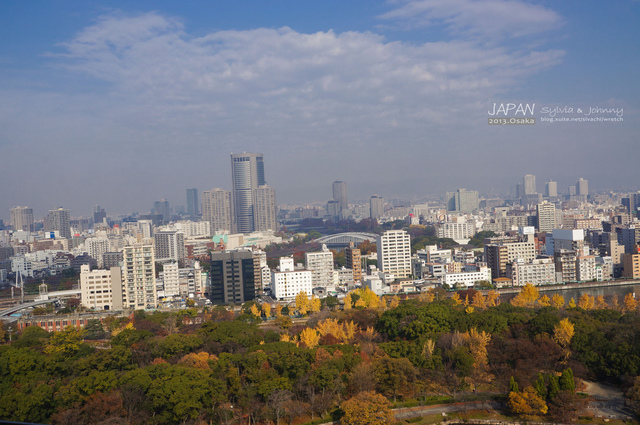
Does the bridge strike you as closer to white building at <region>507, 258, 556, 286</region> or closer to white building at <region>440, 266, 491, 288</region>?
white building at <region>440, 266, 491, 288</region>

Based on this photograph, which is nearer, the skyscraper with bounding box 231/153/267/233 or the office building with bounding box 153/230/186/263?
the office building with bounding box 153/230/186/263

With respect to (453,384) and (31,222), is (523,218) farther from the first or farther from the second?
(31,222)

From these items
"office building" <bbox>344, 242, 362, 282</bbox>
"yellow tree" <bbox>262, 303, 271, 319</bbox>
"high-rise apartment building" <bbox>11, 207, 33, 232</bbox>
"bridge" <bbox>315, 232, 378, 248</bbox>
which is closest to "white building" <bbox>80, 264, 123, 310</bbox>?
"yellow tree" <bbox>262, 303, 271, 319</bbox>

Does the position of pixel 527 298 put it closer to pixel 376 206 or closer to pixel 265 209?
pixel 265 209

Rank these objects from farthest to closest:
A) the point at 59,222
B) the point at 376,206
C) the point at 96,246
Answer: the point at 376,206
the point at 59,222
the point at 96,246

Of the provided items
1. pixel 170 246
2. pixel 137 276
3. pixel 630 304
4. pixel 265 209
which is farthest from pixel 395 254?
pixel 265 209

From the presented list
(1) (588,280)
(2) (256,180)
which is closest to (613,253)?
(1) (588,280)

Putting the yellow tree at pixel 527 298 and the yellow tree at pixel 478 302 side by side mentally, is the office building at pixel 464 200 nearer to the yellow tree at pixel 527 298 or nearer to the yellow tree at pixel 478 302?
the yellow tree at pixel 527 298
